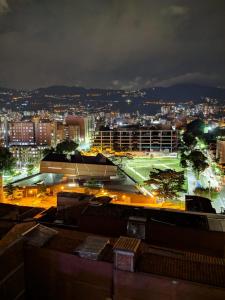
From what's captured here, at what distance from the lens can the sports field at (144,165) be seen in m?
21.6

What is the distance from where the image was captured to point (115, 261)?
3658 mm

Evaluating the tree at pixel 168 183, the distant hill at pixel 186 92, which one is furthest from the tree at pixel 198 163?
the distant hill at pixel 186 92

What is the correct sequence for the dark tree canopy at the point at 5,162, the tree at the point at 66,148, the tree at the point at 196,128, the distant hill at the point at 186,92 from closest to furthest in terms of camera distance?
the dark tree canopy at the point at 5,162 → the tree at the point at 66,148 → the tree at the point at 196,128 → the distant hill at the point at 186,92

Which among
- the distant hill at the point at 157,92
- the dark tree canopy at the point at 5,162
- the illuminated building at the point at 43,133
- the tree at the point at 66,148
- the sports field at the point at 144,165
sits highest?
the distant hill at the point at 157,92

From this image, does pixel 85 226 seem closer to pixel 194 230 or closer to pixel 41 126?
pixel 194 230

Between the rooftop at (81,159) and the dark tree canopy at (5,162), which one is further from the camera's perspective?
the dark tree canopy at (5,162)

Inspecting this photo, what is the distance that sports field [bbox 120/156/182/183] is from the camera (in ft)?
70.9

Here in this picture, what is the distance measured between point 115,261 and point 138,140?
2978 centimetres

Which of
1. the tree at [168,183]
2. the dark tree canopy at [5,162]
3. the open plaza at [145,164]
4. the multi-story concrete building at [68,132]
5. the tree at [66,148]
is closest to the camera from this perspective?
the tree at [168,183]

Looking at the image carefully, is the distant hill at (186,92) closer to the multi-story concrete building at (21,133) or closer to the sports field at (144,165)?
the multi-story concrete building at (21,133)

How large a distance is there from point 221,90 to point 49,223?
162489mm

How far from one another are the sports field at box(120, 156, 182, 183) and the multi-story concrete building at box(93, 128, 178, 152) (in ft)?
9.71

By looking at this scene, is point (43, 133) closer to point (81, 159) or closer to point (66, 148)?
point (66, 148)

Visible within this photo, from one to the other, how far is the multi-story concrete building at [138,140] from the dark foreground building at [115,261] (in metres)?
27.5
